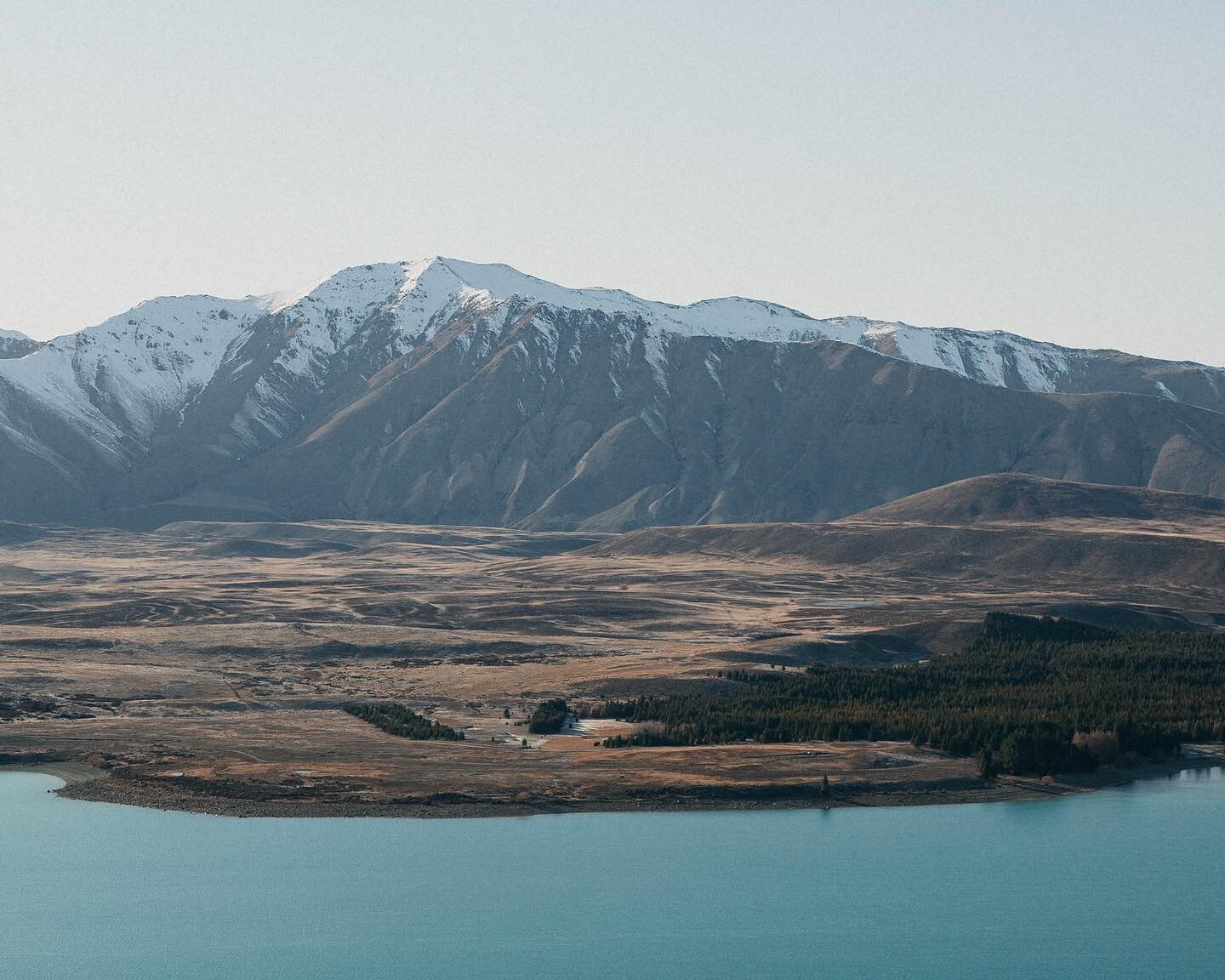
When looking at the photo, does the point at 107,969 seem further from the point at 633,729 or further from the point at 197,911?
the point at 633,729

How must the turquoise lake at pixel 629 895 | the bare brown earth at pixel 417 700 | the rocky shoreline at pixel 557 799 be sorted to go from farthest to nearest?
the bare brown earth at pixel 417 700
the rocky shoreline at pixel 557 799
the turquoise lake at pixel 629 895

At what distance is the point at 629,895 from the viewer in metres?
72.6

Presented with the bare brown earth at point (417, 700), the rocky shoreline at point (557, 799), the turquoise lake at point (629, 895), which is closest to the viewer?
the turquoise lake at point (629, 895)

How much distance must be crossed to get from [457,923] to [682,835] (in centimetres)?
1775

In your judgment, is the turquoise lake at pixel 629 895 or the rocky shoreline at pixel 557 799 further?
the rocky shoreline at pixel 557 799

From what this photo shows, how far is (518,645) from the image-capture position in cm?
16988

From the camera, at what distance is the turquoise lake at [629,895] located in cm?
6388

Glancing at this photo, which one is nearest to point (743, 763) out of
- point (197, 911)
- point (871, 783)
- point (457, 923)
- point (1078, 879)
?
point (871, 783)

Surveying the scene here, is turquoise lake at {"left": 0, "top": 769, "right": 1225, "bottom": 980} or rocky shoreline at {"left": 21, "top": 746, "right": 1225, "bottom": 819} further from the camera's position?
rocky shoreline at {"left": 21, "top": 746, "right": 1225, "bottom": 819}

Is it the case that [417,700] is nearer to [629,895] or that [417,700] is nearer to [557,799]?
[557,799]

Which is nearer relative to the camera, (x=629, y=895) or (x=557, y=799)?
(x=629, y=895)

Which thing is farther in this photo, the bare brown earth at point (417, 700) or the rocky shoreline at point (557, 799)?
the bare brown earth at point (417, 700)

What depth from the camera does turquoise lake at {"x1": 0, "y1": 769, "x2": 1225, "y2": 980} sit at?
6388cm

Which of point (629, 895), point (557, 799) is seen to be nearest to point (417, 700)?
point (557, 799)
